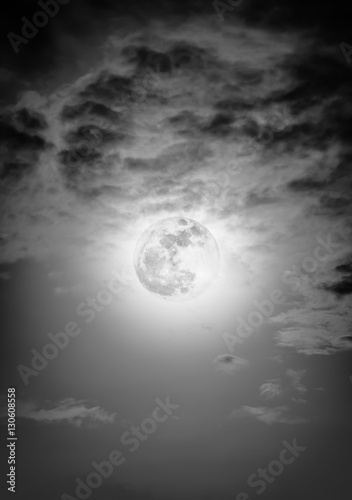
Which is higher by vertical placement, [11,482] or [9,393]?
[9,393]

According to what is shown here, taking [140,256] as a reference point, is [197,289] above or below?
below

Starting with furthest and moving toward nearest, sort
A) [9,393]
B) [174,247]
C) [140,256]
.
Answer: [9,393] < [140,256] < [174,247]

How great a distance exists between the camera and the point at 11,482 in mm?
10656

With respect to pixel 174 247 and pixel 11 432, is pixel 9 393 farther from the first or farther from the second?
pixel 174 247

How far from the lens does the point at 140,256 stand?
10.5m

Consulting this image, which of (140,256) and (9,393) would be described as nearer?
(140,256)

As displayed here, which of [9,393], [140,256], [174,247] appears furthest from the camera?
[9,393]

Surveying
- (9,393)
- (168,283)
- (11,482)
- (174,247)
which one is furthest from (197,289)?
(11,482)

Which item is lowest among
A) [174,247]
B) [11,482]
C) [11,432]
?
[11,482]

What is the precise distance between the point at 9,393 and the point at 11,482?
3271 millimetres

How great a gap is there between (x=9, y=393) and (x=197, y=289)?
9.26m

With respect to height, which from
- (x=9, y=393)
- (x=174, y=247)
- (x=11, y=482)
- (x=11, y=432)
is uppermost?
(x=174, y=247)

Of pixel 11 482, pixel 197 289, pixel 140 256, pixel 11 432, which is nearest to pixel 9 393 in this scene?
pixel 11 432

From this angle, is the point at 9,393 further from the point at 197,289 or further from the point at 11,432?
the point at 197,289
